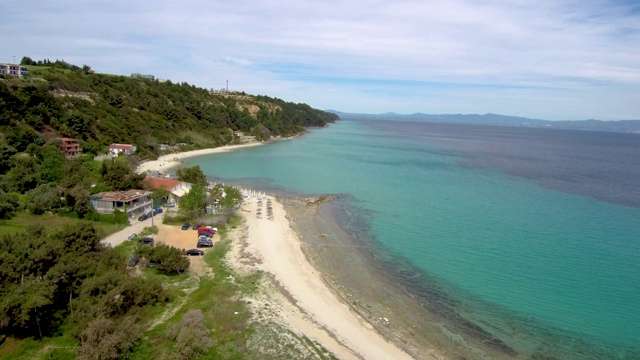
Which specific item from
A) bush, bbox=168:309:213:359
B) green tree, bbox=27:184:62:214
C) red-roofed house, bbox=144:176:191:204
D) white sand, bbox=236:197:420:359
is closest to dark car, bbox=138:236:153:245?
white sand, bbox=236:197:420:359

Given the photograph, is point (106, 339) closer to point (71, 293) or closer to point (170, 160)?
point (71, 293)

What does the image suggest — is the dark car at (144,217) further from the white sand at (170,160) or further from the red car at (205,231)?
the white sand at (170,160)

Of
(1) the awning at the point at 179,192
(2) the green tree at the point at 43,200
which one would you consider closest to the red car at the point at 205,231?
(1) the awning at the point at 179,192

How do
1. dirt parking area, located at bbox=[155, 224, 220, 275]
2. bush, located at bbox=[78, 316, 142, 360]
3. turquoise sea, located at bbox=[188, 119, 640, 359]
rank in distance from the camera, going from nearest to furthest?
bush, located at bbox=[78, 316, 142, 360] → turquoise sea, located at bbox=[188, 119, 640, 359] → dirt parking area, located at bbox=[155, 224, 220, 275]

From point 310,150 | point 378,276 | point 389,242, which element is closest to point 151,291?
point 378,276

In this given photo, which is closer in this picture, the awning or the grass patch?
the grass patch

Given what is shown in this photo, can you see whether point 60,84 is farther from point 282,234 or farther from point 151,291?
point 151,291

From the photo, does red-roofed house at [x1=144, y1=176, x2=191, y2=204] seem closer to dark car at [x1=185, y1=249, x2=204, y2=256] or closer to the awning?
the awning

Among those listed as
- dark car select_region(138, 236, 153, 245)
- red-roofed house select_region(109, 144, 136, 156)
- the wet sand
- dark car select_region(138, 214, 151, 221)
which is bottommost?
the wet sand
